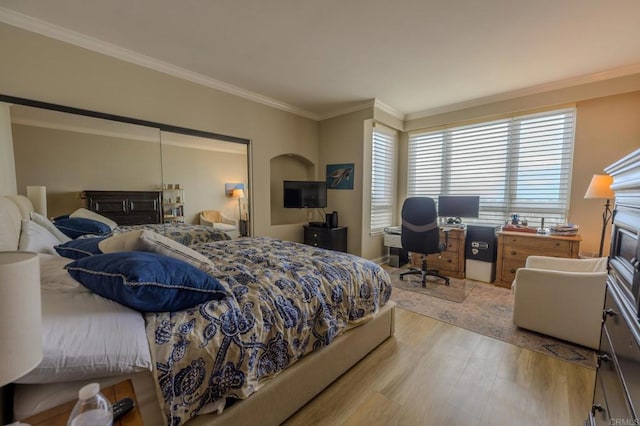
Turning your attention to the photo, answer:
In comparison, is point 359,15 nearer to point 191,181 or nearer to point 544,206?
point 191,181

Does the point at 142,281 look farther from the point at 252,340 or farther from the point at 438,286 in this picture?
the point at 438,286

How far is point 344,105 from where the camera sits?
4094mm

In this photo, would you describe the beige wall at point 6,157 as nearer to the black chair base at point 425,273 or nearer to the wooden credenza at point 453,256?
the black chair base at point 425,273

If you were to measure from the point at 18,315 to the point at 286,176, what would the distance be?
4.12 m

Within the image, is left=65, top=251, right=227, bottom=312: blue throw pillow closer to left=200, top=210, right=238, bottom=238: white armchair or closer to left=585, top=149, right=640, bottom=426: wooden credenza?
left=585, top=149, right=640, bottom=426: wooden credenza

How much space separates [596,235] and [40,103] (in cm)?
605

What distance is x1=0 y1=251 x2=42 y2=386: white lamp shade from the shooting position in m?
0.48

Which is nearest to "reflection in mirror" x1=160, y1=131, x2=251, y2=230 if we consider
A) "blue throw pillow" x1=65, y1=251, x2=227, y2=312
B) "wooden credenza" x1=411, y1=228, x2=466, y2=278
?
"blue throw pillow" x1=65, y1=251, x2=227, y2=312

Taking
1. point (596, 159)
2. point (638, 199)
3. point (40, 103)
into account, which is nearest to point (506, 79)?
point (596, 159)

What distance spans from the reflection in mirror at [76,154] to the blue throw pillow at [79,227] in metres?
0.22

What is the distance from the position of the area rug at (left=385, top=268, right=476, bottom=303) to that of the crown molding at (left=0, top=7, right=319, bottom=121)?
3.34 meters

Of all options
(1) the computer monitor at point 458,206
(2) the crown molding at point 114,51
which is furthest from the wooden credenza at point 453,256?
(2) the crown molding at point 114,51

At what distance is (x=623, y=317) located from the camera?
2.94 feet

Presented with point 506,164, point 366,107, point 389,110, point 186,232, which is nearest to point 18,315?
point 186,232
